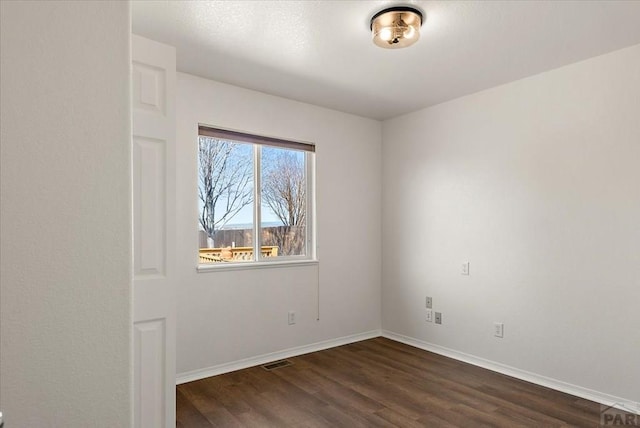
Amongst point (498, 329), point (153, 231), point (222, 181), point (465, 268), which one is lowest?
point (498, 329)

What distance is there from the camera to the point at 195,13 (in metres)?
2.33

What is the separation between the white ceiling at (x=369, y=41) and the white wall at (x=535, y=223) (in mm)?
333

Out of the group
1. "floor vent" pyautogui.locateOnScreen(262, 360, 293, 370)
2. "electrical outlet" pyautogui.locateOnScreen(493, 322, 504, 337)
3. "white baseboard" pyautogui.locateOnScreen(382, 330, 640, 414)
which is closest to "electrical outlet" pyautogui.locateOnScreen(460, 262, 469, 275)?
"electrical outlet" pyautogui.locateOnScreen(493, 322, 504, 337)

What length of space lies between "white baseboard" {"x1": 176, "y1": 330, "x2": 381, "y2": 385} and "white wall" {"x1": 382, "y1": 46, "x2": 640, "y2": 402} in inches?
20.7

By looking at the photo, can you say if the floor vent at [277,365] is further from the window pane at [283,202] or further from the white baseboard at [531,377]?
the white baseboard at [531,377]

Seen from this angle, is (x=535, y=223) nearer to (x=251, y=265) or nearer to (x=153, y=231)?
(x=251, y=265)

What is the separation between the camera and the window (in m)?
3.52

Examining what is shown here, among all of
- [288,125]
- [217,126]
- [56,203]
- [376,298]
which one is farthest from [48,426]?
[376,298]

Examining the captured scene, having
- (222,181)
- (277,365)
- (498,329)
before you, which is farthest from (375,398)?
(222,181)

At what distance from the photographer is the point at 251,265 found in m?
3.66

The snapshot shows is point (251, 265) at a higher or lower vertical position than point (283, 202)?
lower

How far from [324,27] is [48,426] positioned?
2427 mm

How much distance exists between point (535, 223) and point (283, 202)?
233 centimetres

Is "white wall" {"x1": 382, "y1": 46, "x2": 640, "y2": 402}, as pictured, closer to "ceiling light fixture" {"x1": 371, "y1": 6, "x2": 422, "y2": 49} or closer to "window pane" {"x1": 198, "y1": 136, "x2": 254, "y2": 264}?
"ceiling light fixture" {"x1": 371, "y1": 6, "x2": 422, "y2": 49}
